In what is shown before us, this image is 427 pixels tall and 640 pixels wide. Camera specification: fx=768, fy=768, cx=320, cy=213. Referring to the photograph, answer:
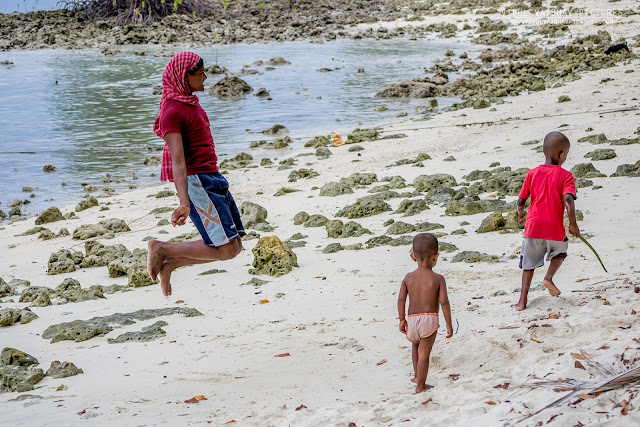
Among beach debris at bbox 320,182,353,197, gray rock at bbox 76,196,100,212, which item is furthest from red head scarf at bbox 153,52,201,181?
gray rock at bbox 76,196,100,212

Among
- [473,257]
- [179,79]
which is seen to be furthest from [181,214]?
[473,257]

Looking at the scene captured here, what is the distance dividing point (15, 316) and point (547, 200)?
4.04m

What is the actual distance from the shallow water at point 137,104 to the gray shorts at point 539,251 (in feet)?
29.7

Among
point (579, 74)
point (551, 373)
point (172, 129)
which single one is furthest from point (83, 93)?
point (551, 373)

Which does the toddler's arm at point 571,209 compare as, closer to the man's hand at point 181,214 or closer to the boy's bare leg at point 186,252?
the boy's bare leg at point 186,252

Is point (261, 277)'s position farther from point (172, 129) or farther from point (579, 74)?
point (579, 74)

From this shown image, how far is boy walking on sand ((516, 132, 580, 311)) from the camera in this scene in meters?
4.75

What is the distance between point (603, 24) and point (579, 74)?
35.4ft

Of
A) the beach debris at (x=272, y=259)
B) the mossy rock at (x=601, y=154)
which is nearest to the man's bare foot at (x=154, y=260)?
the beach debris at (x=272, y=259)

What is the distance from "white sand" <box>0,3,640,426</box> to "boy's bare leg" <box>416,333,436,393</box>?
0.26 ft

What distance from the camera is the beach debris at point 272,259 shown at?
6.61 meters

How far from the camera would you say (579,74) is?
18.3m

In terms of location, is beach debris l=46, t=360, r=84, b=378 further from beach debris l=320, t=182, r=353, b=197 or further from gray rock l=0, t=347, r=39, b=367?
beach debris l=320, t=182, r=353, b=197

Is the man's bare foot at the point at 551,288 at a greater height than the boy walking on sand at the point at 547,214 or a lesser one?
lesser
